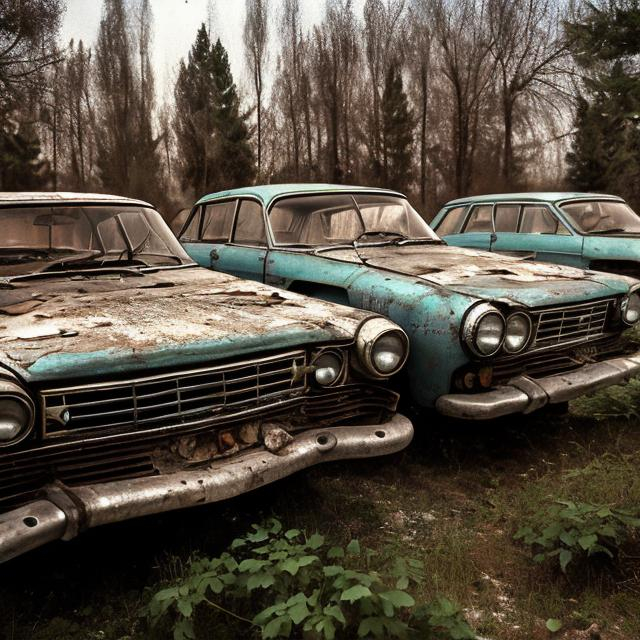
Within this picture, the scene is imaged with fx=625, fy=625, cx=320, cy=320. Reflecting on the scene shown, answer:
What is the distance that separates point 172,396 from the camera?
2.40 meters

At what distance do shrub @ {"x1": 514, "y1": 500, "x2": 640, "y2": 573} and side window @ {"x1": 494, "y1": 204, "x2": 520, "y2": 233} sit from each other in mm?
5691

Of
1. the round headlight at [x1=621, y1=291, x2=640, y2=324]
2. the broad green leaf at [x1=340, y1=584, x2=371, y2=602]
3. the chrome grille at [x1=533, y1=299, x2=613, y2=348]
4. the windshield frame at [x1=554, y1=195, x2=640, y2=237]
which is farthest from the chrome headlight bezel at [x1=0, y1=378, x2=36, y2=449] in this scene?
the windshield frame at [x1=554, y1=195, x2=640, y2=237]

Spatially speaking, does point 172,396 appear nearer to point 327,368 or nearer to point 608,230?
point 327,368

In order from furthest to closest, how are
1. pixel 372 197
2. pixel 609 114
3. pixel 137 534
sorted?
1. pixel 609 114
2. pixel 372 197
3. pixel 137 534

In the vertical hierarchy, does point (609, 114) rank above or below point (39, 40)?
below

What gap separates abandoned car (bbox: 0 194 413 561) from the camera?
7.02ft

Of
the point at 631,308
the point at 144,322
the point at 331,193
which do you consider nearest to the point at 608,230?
the point at 631,308

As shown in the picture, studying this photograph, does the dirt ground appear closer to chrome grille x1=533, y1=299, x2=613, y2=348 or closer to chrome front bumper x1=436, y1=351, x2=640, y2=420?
chrome front bumper x1=436, y1=351, x2=640, y2=420

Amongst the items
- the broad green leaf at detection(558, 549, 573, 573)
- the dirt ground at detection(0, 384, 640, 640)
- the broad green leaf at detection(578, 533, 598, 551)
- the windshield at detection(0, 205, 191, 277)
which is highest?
the windshield at detection(0, 205, 191, 277)

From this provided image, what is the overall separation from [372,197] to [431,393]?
2100 millimetres

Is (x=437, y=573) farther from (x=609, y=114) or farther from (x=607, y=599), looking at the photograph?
(x=609, y=114)

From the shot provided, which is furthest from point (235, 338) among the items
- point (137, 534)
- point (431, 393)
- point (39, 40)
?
point (39, 40)

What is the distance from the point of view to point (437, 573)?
2516mm

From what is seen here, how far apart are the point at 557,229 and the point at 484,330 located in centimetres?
473
